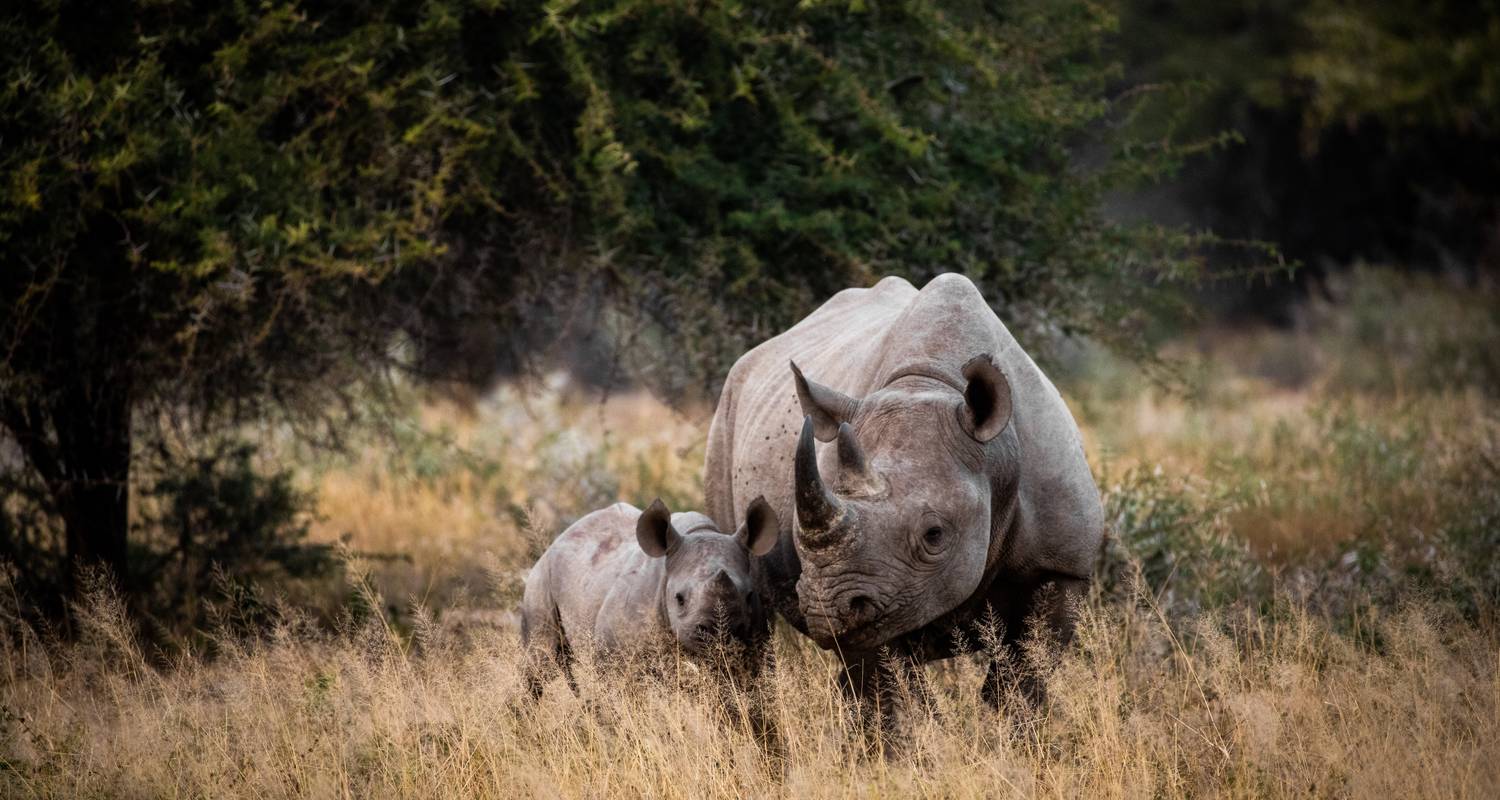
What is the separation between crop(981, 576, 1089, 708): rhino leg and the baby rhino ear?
0.89 metres

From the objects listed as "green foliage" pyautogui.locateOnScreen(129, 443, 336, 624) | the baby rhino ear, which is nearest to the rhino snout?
the baby rhino ear

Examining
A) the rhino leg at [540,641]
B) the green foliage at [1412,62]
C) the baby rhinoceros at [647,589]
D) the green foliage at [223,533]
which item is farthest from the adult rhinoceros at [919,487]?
the green foliage at [1412,62]

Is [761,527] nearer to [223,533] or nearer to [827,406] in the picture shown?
[827,406]

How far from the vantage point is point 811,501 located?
186 inches

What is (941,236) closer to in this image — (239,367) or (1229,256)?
(239,367)

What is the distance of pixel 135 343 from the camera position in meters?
7.71

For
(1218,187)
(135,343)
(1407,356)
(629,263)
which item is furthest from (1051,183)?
(1218,187)

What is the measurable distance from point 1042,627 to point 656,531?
1.38 meters

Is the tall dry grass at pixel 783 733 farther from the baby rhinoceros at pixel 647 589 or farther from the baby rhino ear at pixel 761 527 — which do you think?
the baby rhino ear at pixel 761 527

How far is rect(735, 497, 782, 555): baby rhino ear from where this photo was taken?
17.6ft

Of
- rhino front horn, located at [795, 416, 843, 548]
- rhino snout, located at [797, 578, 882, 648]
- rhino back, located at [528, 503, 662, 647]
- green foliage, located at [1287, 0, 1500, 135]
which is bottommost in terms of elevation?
green foliage, located at [1287, 0, 1500, 135]

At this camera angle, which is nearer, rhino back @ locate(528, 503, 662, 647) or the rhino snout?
→ the rhino snout

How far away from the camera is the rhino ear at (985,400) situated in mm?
4941

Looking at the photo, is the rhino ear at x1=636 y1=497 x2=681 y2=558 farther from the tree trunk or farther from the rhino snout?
the tree trunk
